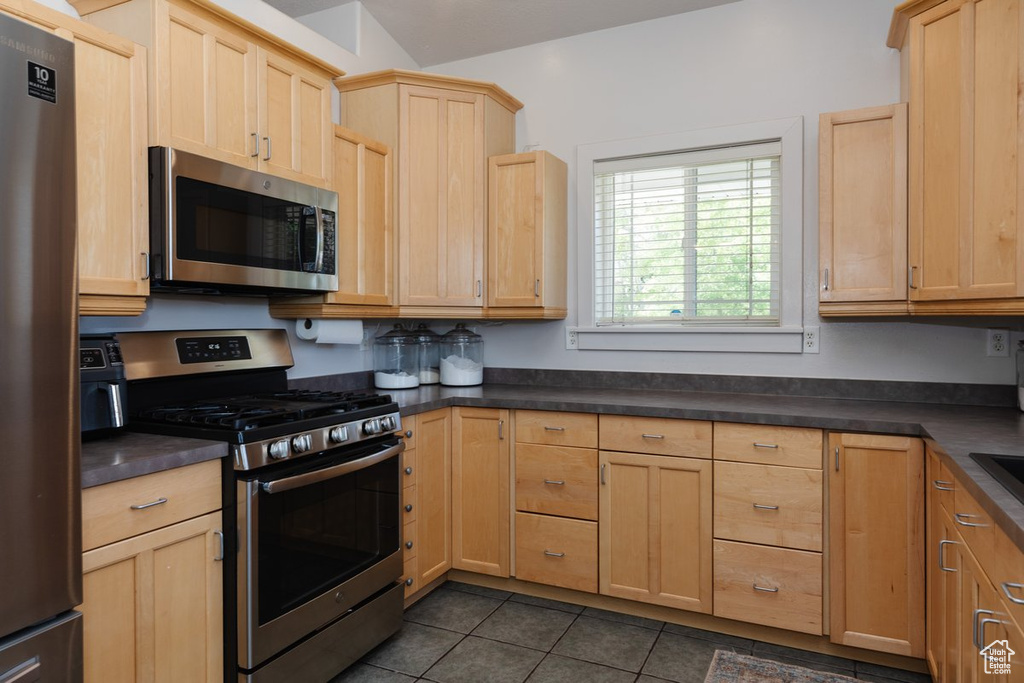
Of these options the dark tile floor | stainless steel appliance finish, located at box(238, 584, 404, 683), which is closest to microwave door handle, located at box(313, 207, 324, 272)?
stainless steel appliance finish, located at box(238, 584, 404, 683)

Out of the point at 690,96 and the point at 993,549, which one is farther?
the point at 690,96

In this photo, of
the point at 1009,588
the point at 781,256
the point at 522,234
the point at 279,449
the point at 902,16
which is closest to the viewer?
the point at 1009,588

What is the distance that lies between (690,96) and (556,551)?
226cm

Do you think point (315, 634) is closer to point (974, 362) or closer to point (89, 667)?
point (89, 667)

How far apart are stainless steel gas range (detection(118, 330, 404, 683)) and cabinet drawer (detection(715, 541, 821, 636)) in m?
1.29

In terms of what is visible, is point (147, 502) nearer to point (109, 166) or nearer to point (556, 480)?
point (109, 166)

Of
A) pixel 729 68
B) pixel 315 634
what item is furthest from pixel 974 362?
pixel 315 634

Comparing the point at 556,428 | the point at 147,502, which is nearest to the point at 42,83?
Result: the point at 147,502

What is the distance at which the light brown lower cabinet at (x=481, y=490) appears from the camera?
2951mm

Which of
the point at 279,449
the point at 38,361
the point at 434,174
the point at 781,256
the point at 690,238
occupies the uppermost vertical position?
the point at 434,174

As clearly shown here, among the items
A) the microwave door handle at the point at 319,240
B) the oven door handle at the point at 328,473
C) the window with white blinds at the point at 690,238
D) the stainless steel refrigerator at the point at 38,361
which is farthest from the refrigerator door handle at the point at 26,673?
the window with white blinds at the point at 690,238

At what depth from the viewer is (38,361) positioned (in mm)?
1295

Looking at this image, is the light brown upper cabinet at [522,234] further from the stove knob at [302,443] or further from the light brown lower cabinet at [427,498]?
the stove knob at [302,443]

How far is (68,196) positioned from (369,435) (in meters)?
1.24
